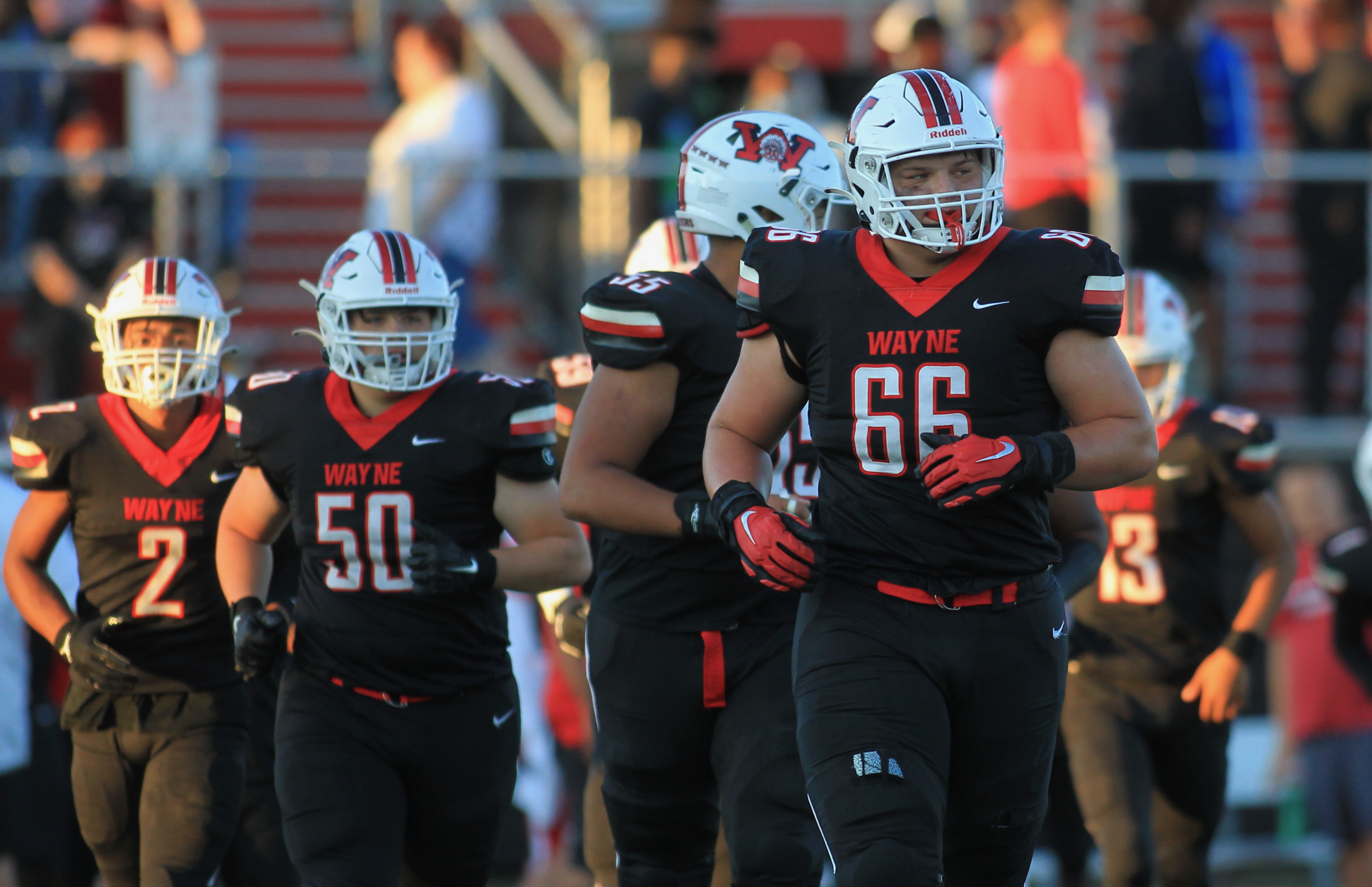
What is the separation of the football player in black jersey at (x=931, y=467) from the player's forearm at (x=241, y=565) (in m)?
1.49

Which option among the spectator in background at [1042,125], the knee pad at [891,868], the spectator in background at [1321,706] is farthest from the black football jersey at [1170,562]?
the spectator in background at [1042,125]

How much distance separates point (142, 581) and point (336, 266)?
3.54 ft

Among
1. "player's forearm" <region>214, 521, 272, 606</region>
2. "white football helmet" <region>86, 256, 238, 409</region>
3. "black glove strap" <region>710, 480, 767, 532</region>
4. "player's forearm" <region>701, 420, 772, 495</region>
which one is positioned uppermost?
"white football helmet" <region>86, 256, 238, 409</region>

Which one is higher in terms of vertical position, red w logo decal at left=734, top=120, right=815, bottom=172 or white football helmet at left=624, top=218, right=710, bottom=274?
red w logo decal at left=734, top=120, right=815, bottom=172

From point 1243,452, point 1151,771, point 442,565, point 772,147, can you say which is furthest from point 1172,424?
point 442,565

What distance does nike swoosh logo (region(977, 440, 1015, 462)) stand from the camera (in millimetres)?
3346

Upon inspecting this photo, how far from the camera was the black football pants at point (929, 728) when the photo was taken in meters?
3.40

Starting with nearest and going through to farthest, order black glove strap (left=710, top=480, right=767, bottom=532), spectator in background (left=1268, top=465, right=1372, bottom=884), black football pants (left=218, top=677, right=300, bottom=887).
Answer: black glove strap (left=710, top=480, right=767, bottom=532) < black football pants (left=218, top=677, right=300, bottom=887) < spectator in background (left=1268, top=465, right=1372, bottom=884)

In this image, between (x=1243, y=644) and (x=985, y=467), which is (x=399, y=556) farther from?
(x=1243, y=644)

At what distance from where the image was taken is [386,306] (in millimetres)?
4527

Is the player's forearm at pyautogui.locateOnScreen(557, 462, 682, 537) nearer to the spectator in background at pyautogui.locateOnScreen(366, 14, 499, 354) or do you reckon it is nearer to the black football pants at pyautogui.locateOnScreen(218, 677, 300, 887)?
the black football pants at pyautogui.locateOnScreen(218, 677, 300, 887)

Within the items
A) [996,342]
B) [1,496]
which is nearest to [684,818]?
[996,342]

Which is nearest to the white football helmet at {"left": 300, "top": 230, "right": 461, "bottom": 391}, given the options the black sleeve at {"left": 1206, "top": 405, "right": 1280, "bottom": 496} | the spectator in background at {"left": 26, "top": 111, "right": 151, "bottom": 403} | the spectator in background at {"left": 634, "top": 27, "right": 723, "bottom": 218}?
the black sleeve at {"left": 1206, "top": 405, "right": 1280, "bottom": 496}

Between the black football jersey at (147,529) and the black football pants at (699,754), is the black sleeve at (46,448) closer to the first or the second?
the black football jersey at (147,529)
